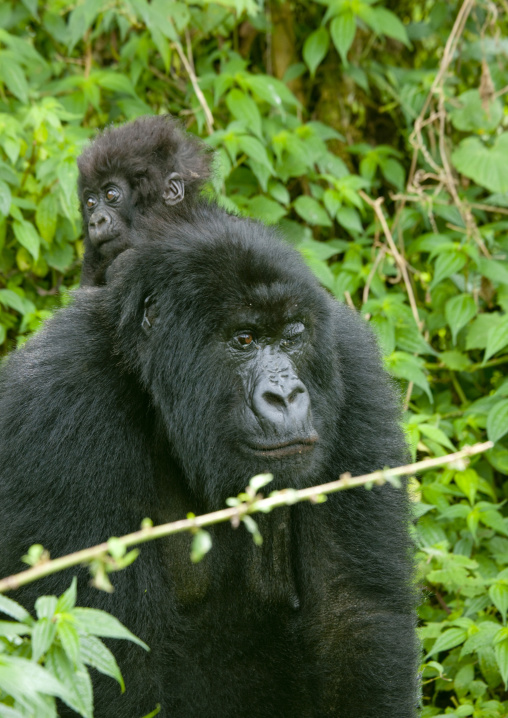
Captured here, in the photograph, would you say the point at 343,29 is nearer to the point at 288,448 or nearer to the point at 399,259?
the point at 399,259

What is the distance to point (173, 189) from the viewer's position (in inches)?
174

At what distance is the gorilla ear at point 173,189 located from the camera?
440cm

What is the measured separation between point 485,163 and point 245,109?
4.73 feet

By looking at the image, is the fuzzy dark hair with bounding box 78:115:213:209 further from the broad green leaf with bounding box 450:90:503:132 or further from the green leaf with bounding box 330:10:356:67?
the broad green leaf with bounding box 450:90:503:132

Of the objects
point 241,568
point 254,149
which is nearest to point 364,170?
point 254,149

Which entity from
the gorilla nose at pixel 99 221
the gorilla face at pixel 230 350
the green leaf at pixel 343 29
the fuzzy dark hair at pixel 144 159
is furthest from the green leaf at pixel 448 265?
the gorilla face at pixel 230 350

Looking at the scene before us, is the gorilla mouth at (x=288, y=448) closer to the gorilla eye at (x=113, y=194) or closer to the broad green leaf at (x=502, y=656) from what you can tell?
the broad green leaf at (x=502, y=656)

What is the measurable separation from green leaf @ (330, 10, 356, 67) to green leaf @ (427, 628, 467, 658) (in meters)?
3.50

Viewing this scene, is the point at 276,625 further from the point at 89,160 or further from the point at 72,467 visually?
the point at 89,160

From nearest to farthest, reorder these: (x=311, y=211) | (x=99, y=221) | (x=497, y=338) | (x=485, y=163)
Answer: (x=99, y=221) < (x=497, y=338) < (x=485, y=163) < (x=311, y=211)

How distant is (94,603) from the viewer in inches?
109

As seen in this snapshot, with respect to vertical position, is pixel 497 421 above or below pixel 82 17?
below

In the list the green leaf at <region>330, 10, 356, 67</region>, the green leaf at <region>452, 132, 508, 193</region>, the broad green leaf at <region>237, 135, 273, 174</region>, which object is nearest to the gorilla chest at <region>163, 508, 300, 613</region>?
the broad green leaf at <region>237, 135, 273, 174</region>

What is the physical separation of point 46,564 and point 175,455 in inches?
60.6
